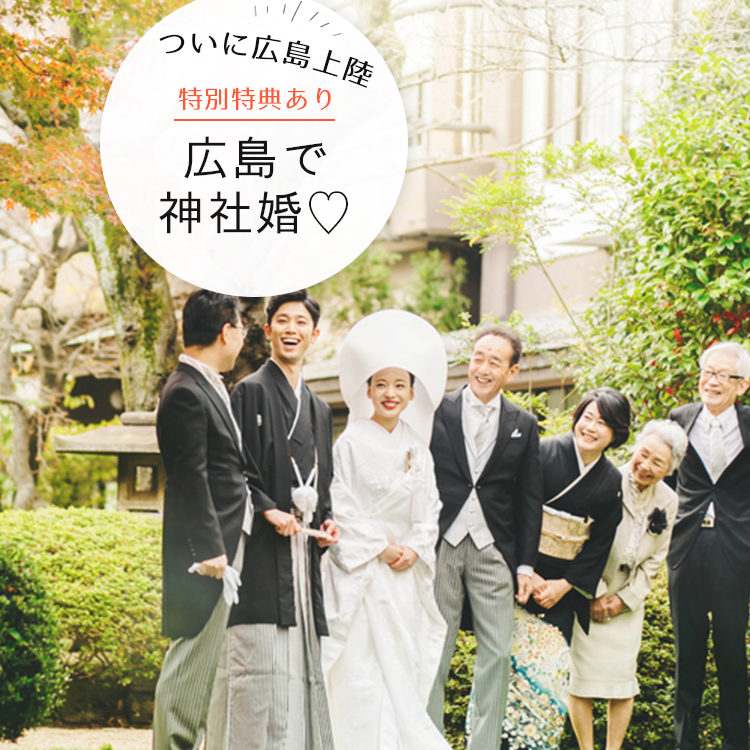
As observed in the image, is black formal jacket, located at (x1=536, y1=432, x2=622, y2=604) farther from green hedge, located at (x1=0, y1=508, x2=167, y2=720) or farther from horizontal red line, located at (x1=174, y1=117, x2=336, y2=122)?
green hedge, located at (x1=0, y1=508, x2=167, y2=720)

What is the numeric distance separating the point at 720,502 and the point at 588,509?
0.84 meters

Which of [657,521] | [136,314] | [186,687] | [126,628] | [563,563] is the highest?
[136,314]

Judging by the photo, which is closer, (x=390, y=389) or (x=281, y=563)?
(x=281, y=563)

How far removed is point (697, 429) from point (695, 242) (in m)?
1.60

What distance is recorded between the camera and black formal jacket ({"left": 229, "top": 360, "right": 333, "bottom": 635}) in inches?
170

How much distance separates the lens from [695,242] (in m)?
6.65

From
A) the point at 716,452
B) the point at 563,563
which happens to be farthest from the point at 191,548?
the point at 716,452

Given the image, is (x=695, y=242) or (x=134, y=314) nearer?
(x=695, y=242)

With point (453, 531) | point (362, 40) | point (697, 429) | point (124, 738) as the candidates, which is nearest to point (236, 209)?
point (362, 40)

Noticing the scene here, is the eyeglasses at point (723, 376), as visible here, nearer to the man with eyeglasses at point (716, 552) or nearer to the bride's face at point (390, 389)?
the man with eyeglasses at point (716, 552)

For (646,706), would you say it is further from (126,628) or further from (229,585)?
(126,628)

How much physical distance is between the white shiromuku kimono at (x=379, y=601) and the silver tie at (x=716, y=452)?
5.38ft

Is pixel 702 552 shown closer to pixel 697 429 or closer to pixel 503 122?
pixel 697 429

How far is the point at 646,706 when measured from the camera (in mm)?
5828
